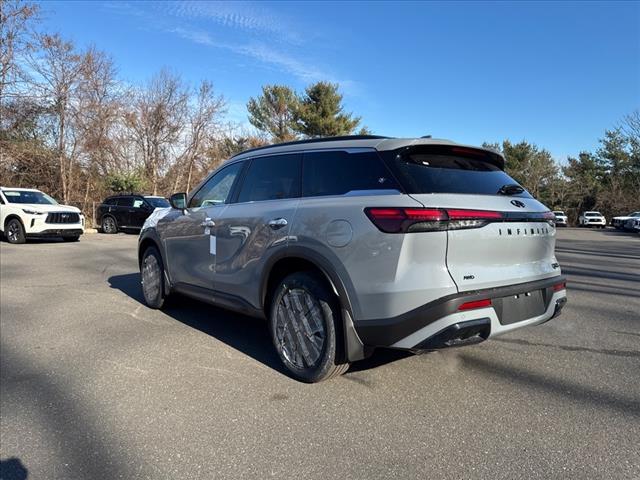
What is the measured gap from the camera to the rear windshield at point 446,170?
3154 mm

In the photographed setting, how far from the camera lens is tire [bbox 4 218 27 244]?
1393cm

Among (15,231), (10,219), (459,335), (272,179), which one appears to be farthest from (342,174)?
(10,219)

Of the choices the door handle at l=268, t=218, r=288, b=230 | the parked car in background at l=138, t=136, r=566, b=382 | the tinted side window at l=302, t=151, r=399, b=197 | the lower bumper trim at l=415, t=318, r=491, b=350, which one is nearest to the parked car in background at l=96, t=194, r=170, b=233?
the parked car in background at l=138, t=136, r=566, b=382

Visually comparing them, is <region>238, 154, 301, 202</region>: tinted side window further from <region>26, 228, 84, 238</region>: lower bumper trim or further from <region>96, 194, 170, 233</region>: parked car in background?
<region>96, 194, 170, 233</region>: parked car in background

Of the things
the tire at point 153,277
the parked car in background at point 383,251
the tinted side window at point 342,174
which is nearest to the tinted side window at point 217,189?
the parked car in background at point 383,251

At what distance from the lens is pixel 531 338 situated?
4.68 meters

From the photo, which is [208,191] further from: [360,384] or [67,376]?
[360,384]

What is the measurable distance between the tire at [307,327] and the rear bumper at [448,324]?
10.1 inches

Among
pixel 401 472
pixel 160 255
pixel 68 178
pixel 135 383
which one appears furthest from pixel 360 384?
pixel 68 178

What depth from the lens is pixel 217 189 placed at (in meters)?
4.93

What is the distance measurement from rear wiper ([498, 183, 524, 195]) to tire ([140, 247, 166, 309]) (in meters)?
3.92

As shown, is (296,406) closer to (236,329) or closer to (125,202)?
(236,329)

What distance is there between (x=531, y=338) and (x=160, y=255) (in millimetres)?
4225

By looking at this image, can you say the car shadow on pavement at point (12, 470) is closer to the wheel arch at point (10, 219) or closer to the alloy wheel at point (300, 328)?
the alloy wheel at point (300, 328)
